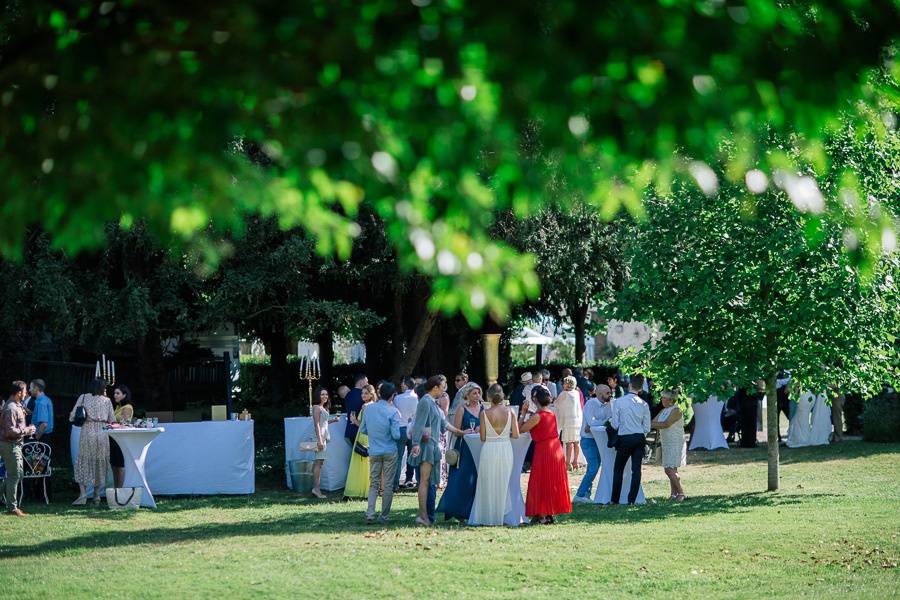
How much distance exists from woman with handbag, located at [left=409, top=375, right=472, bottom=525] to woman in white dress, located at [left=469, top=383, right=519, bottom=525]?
61 cm

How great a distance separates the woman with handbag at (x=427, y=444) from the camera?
15.2 metres

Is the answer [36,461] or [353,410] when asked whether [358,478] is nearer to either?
[353,410]

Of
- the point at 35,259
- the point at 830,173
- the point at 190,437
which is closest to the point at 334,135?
the point at 830,173

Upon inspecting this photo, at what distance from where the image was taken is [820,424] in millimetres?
27406

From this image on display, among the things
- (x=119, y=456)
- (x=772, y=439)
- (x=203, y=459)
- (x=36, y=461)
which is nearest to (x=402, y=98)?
(x=119, y=456)

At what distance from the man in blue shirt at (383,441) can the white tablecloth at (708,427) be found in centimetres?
1374

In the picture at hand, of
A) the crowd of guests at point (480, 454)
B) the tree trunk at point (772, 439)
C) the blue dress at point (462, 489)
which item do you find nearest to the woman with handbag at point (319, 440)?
the crowd of guests at point (480, 454)

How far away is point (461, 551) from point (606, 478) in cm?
558

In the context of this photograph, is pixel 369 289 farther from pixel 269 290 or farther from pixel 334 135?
pixel 334 135

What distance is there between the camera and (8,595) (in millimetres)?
10875

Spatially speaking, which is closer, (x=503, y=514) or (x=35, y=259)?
(x=503, y=514)

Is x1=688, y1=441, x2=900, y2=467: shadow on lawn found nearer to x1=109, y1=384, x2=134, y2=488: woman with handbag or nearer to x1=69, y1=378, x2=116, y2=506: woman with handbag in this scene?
x1=109, y1=384, x2=134, y2=488: woman with handbag

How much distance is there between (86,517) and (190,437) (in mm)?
3286

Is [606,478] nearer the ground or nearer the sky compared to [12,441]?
nearer the ground
